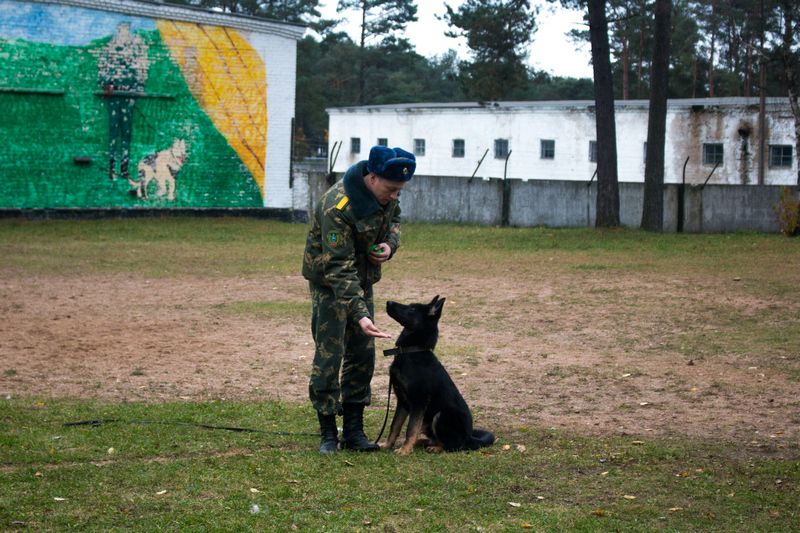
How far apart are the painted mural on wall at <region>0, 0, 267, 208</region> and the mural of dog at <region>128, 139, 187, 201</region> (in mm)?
27

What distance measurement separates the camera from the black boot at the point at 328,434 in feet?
20.8

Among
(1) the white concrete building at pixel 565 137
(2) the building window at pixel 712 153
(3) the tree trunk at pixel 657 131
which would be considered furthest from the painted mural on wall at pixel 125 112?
(2) the building window at pixel 712 153

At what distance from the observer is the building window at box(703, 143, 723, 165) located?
1577 inches

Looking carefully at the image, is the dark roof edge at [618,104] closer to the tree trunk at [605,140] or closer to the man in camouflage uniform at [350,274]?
the tree trunk at [605,140]

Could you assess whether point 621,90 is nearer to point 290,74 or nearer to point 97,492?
point 290,74

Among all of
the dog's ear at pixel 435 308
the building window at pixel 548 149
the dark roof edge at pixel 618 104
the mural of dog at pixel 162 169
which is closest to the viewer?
the dog's ear at pixel 435 308

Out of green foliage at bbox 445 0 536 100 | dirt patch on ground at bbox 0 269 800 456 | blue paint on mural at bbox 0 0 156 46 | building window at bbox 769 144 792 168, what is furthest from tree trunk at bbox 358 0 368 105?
dirt patch on ground at bbox 0 269 800 456

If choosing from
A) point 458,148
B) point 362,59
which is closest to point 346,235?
point 458,148

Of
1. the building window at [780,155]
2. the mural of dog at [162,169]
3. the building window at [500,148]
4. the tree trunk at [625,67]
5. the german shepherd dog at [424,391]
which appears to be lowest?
the german shepherd dog at [424,391]

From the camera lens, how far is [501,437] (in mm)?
6906

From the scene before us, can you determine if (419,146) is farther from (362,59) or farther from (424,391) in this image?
(424,391)

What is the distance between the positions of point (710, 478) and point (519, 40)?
4579 centimetres

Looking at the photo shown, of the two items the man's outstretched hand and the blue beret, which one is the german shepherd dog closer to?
the man's outstretched hand

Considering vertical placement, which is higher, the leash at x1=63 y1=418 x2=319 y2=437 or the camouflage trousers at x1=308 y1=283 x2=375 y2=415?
the camouflage trousers at x1=308 y1=283 x2=375 y2=415
